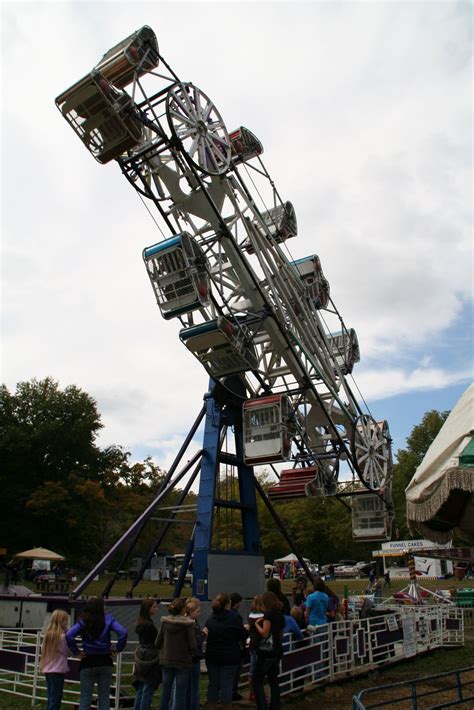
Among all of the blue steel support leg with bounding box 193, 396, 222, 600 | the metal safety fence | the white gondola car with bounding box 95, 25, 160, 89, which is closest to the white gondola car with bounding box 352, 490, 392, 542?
the metal safety fence

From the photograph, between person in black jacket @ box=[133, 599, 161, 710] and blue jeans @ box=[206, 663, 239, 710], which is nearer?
person in black jacket @ box=[133, 599, 161, 710]

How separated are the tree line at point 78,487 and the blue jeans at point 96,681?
3225 cm

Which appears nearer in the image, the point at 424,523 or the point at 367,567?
the point at 424,523

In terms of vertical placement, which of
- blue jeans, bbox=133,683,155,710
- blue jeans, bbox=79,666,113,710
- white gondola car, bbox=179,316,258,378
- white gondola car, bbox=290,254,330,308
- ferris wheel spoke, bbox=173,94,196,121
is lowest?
blue jeans, bbox=133,683,155,710

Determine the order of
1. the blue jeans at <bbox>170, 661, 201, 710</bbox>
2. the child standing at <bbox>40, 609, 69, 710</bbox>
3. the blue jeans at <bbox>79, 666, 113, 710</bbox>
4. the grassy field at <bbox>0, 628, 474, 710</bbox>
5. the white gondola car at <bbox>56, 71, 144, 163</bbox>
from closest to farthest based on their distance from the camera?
the blue jeans at <bbox>79, 666, 113, 710</bbox> < the child standing at <bbox>40, 609, 69, 710</bbox> < the blue jeans at <bbox>170, 661, 201, 710</bbox> < the grassy field at <bbox>0, 628, 474, 710</bbox> < the white gondola car at <bbox>56, 71, 144, 163</bbox>

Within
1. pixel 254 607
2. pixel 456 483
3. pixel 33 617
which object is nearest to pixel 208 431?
pixel 33 617

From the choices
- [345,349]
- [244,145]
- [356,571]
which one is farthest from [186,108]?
[356,571]

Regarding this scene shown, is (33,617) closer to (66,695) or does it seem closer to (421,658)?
(66,695)

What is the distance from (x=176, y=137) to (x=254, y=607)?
11.1 meters

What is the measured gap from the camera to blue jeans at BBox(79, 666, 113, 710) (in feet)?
22.1

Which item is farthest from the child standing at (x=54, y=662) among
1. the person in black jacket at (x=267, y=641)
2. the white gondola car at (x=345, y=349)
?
the white gondola car at (x=345, y=349)

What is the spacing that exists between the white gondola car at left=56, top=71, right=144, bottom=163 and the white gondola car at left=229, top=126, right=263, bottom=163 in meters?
4.57

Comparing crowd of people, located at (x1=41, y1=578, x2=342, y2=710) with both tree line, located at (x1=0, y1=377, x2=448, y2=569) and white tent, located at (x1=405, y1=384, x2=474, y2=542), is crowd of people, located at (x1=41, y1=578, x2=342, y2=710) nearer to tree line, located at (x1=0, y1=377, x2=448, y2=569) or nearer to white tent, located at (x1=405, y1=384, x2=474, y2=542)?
white tent, located at (x1=405, y1=384, x2=474, y2=542)

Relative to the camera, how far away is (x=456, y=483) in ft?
16.7
